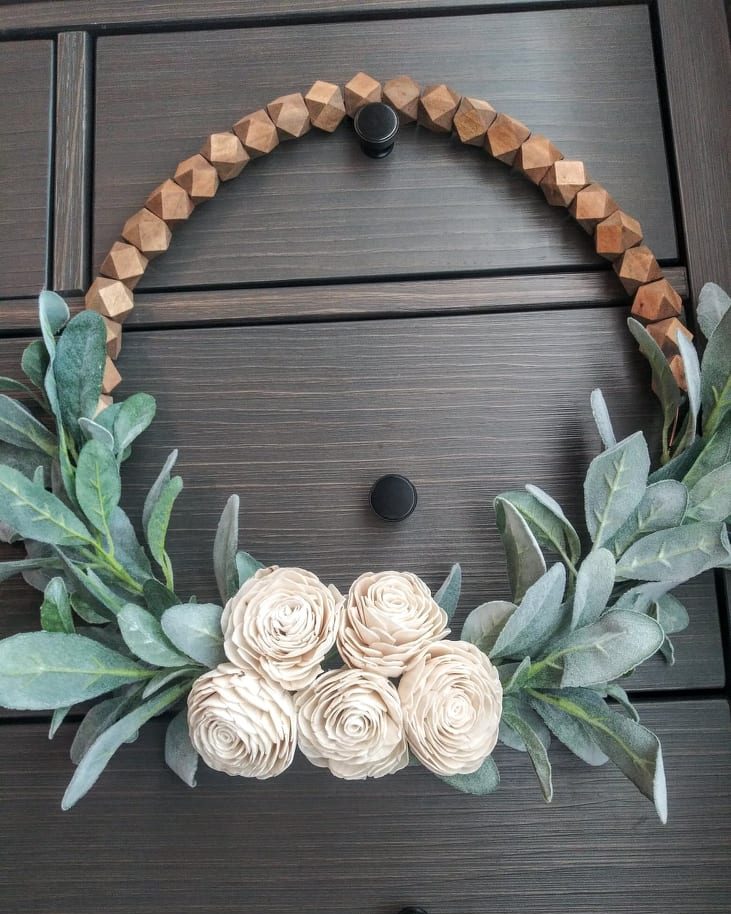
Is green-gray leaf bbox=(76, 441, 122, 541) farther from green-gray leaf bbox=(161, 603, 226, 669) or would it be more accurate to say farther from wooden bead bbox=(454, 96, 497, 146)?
wooden bead bbox=(454, 96, 497, 146)

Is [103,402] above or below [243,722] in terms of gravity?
above

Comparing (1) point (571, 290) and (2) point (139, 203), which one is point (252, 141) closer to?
(2) point (139, 203)

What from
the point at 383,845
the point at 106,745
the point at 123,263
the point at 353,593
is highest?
the point at 123,263

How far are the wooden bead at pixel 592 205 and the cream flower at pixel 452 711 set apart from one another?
374 millimetres

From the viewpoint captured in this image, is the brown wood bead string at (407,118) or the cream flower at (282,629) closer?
the cream flower at (282,629)

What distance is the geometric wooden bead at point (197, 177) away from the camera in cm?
66

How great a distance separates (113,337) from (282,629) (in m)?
0.29

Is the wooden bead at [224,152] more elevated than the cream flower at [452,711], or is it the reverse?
the wooden bead at [224,152]

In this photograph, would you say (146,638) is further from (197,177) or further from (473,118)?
(473,118)

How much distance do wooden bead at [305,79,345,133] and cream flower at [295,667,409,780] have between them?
0.46 metres

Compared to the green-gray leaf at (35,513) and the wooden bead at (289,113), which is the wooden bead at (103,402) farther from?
the wooden bead at (289,113)

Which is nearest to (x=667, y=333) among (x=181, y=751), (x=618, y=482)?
(x=618, y=482)

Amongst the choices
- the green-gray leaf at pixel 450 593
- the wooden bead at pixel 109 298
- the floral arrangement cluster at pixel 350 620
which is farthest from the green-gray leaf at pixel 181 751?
A: the wooden bead at pixel 109 298

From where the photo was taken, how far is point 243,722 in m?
0.51
